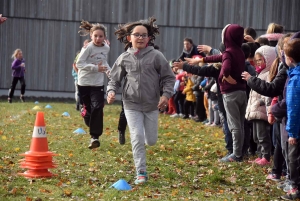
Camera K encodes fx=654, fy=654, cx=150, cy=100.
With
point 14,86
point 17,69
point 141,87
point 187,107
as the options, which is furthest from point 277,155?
point 17,69

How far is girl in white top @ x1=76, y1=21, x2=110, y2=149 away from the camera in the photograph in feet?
35.2

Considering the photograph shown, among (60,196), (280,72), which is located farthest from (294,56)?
(60,196)

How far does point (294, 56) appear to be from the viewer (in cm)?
688

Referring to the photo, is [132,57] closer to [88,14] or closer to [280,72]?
[280,72]

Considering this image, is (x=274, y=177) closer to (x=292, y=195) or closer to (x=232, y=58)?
(x=292, y=195)

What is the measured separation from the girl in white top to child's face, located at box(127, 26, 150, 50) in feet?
8.21

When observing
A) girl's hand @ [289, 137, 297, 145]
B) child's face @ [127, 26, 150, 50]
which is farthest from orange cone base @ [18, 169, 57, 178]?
girl's hand @ [289, 137, 297, 145]

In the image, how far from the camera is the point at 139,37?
8125 mm

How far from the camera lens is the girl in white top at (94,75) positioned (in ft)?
35.2

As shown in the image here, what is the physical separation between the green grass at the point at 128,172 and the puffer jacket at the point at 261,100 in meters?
0.75

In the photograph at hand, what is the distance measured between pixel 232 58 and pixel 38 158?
10.4ft

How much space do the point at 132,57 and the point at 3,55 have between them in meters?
20.3

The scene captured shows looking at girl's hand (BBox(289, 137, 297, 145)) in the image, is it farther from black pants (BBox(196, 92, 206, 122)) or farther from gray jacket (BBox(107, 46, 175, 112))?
black pants (BBox(196, 92, 206, 122))

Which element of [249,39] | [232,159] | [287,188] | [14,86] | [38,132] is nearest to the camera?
[287,188]
